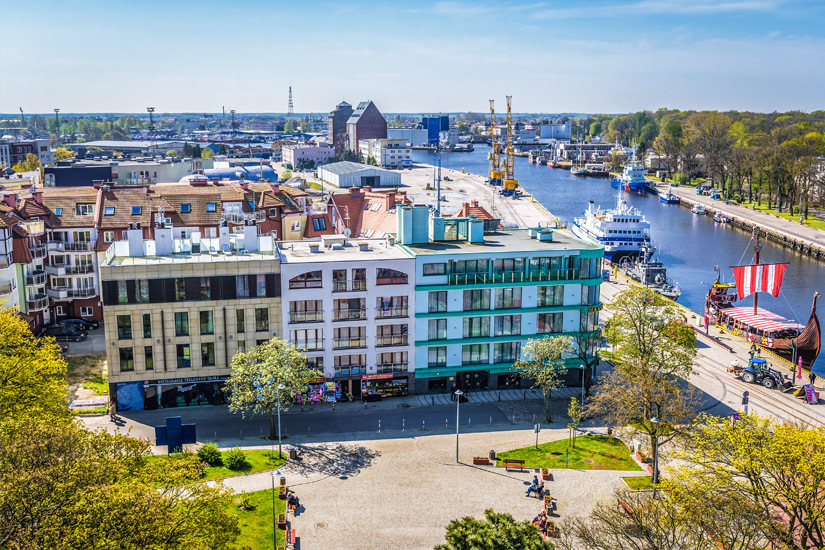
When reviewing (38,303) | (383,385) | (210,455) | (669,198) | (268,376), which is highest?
(669,198)

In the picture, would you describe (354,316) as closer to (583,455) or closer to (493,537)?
(583,455)

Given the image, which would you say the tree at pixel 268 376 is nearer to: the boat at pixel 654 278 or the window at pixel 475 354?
the window at pixel 475 354

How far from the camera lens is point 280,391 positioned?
5009cm

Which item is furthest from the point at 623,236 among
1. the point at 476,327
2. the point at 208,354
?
the point at 208,354

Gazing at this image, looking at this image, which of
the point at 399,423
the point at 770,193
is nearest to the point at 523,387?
the point at 399,423

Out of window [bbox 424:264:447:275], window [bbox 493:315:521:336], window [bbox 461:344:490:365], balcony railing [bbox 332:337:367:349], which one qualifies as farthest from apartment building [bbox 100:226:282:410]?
window [bbox 493:315:521:336]

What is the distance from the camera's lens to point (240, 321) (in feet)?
186

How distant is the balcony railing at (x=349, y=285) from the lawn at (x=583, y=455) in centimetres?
1735

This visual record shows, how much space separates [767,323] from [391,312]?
3940 cm

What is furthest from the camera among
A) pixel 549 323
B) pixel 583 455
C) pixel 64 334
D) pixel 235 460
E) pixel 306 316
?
pixel 64 334

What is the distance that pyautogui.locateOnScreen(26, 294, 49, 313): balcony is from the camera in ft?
229

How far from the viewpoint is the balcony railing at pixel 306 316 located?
5722cm

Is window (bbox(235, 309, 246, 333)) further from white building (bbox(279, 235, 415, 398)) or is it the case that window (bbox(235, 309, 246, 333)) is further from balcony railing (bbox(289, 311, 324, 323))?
balcony railing (bbox(289, 311, 324, 323))

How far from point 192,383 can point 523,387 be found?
26.1 m
